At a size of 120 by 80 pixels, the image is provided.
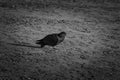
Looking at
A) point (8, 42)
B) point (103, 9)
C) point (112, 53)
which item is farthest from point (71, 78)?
point (103, 9)

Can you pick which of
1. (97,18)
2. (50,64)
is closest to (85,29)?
(97,18)

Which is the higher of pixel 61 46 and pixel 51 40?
pixel 51 40

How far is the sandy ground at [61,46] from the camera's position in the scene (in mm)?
6098

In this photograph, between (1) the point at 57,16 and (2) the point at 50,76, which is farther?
A: (1) the point at 57,16

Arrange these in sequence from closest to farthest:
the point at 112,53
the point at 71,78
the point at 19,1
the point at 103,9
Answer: the point at 71,78 < the point at 112,53 < the point at 103,9 < the point at 19,1

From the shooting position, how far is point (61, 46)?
8055 millimetres

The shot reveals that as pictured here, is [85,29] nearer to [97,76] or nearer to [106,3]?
[97,76]

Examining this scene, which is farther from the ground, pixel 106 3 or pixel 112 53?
pixel 106 3

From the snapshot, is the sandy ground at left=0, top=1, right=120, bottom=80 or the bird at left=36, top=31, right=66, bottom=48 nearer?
the sandy ground at left=0, top=1, right=120, bottom=80

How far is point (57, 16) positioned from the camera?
39.7 feet

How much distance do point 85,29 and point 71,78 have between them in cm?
A: 475

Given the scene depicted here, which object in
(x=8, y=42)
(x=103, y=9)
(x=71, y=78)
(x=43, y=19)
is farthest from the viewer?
(x=103, y=9)

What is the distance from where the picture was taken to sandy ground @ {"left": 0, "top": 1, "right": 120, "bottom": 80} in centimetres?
610

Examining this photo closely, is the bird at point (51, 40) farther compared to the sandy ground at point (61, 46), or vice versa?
the bird at point (51, 40)
